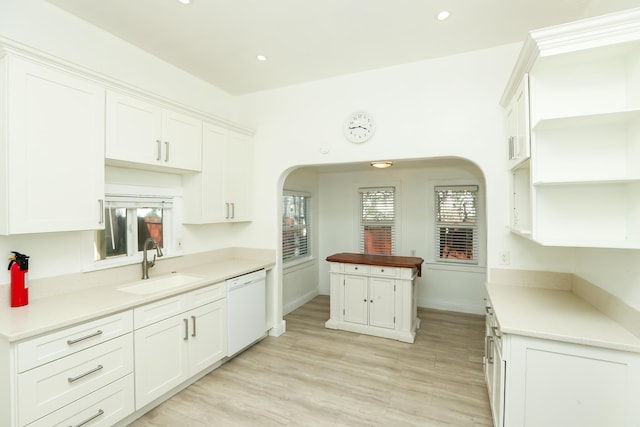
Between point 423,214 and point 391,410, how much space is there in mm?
3171

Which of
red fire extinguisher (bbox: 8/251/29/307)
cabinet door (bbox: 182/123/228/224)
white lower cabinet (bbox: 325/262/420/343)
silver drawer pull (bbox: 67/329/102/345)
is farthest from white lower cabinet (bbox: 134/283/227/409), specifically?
white lower cabinet (bbox: 325/262/420/343)

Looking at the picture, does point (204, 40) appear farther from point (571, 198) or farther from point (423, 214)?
point (423, 214)

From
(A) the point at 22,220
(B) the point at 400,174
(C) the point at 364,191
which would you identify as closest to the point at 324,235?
(C) the point at 364,191

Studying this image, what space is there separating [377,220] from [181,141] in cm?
342

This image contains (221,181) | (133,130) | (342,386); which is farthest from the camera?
(221,181)

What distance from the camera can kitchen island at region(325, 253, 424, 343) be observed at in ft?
11.9

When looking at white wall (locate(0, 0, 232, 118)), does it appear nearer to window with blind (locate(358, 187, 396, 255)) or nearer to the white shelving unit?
the white shelving unit

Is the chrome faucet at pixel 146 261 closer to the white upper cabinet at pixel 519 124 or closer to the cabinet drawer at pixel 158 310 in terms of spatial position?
the cabinet drawer at pixel 158 310

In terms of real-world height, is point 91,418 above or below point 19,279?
below

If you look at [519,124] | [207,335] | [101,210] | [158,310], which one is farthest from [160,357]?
[519,124]

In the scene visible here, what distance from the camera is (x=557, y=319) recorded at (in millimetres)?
1829

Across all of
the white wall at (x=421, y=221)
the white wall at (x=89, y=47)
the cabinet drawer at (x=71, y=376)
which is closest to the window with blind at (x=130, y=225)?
the cabinet drawer at (x=71, y=376)

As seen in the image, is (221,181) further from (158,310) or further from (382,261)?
(382,261)

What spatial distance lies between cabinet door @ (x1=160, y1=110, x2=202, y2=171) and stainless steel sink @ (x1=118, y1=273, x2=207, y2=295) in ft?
3.52
